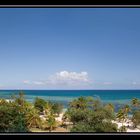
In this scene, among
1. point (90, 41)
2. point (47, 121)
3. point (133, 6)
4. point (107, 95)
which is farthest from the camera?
point (90, 41)

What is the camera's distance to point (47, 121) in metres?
6.15

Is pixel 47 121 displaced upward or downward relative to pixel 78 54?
downward

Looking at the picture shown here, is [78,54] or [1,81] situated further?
[78,54]

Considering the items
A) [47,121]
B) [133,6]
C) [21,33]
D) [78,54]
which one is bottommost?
[47,121]

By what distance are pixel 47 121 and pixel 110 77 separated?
9928 mm

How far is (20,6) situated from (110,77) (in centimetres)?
1428

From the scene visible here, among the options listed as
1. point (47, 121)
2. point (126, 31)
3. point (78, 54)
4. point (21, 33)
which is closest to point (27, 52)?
point (21, 33)

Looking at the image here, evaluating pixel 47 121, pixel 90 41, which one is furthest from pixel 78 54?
pixel 47 121

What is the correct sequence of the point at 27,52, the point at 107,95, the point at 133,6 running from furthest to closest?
the point at 27,52 < the point at 107,95 < the point at 133,6

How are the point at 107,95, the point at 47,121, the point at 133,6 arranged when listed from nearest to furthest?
the point at 133,6 < the point at 47,121 < the point at 107,95

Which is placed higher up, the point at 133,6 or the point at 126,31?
the point at 126,31

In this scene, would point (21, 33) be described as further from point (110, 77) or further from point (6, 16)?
point (110, 77)

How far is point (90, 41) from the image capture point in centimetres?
1628
